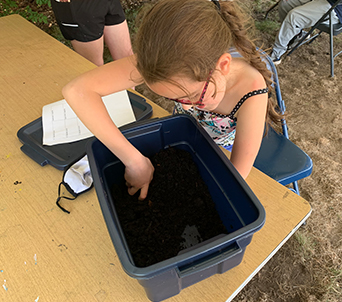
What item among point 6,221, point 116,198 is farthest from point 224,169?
point 6,221

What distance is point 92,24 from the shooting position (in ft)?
4.24

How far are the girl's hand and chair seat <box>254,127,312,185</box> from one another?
543 mm

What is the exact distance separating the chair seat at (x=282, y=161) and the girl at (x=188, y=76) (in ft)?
0.76

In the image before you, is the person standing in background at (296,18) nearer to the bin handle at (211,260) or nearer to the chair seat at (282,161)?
the chair seat at (282,161)

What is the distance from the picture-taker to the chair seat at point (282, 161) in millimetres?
1062

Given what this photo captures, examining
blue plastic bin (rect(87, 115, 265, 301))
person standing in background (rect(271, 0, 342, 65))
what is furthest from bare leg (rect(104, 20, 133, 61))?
person standing in background (rect(271, 0, 342, 65))

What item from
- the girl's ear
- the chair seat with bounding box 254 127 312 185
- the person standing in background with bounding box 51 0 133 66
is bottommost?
the chair seat with bounding box 254 127 312 185

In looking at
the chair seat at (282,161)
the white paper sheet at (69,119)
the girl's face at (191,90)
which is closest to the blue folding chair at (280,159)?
the chair seat at (282,161)

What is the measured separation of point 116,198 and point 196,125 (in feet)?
1.03

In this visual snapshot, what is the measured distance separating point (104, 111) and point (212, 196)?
1.34 feet

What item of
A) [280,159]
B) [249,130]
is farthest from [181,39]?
A: [280,159]

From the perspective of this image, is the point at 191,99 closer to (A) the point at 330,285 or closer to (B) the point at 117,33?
(B) the point at 117,33

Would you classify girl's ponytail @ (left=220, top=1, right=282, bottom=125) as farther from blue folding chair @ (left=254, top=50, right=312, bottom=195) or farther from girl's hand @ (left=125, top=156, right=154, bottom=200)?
girl's hand @ (left=125, top=156, right=154, bottom=200)

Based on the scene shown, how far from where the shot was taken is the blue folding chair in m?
1.06
